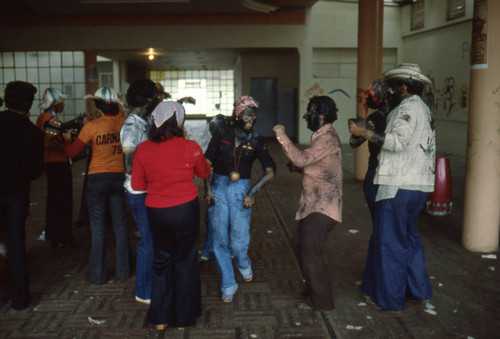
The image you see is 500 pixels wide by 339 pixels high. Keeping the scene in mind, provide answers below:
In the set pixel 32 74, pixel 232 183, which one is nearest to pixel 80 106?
pixel 32 74

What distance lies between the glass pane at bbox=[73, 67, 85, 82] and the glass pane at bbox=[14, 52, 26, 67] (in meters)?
1.70

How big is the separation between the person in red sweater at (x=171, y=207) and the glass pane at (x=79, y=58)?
44.3 ft

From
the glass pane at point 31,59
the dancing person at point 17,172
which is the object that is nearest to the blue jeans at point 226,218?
the dancing person at point 17,172

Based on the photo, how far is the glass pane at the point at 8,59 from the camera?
51.5 feet

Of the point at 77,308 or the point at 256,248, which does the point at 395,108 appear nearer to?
the point at 256,248

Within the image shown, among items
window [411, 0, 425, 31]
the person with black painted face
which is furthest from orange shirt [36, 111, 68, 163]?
window [411, 0, 425, 31]

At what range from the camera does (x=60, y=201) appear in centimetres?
557

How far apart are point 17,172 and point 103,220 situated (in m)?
0.90

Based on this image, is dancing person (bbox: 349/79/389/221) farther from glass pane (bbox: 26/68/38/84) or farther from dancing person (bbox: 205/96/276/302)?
glass pane (bbox: 26/68/38/84)

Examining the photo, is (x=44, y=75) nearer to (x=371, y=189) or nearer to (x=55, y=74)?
(x=55, y=74)

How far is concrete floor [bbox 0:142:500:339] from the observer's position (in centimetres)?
361

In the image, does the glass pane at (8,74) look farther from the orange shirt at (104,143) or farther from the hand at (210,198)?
the hand at (210,198)

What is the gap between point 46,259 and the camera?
5215 mm

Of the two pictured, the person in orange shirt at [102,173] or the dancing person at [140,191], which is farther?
the person in orange shirt at [102,173]
